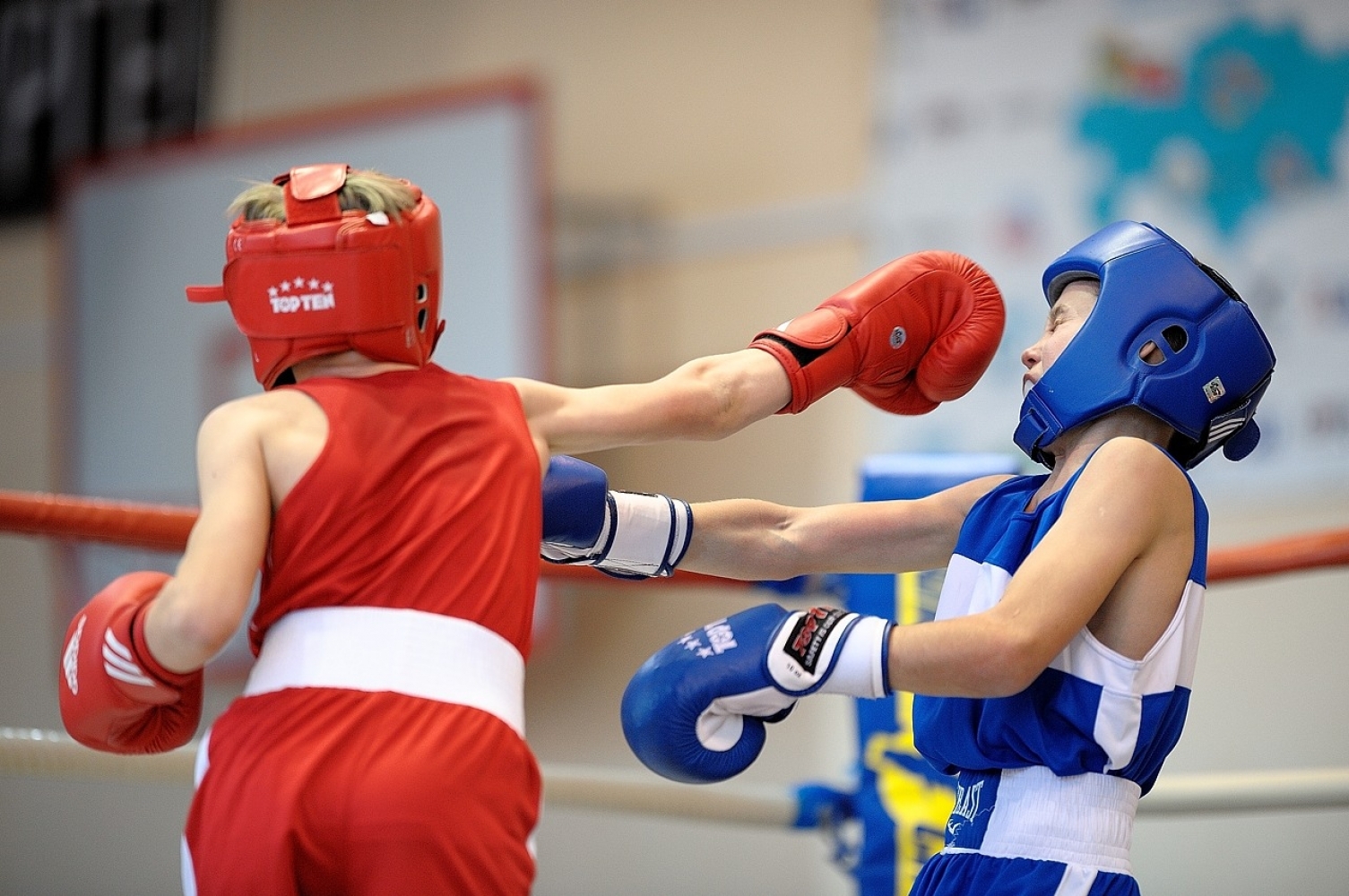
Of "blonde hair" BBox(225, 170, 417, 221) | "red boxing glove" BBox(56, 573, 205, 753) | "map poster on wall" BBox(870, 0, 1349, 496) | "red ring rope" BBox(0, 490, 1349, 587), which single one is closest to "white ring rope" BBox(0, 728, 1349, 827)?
"red ring rope" BBox(0, 490, 1349, 587)

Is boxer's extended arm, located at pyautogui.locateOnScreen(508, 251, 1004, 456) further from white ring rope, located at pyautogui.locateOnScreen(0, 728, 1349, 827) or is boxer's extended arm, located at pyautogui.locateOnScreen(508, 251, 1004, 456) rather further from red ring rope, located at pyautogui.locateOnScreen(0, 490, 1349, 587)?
white ring rope, located at pyautogui.locateOnScreen(0, 728, 1349, 827)

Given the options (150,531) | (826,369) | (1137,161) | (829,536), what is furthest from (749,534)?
(1137,161)

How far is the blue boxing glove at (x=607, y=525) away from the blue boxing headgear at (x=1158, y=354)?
416 mm

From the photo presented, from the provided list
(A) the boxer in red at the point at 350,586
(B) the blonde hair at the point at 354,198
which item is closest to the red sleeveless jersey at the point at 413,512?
(A) the boxer in red at the point at 350,586

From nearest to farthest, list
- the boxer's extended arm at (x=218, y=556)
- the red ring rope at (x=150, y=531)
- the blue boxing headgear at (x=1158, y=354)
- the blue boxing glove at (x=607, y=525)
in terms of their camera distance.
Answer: the boxer's extended arm at (x=218, y=556) < the blue boxing headgear at (x=1158, y=354) < the blue boxing glove at (x=607, y=525) < the red ring rope at (x=150, y=531)

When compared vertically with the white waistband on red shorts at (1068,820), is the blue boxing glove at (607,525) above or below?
above

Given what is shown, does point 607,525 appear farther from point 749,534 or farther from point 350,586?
point 350,586

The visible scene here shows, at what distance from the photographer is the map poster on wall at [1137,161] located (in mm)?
3482

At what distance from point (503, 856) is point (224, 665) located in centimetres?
372

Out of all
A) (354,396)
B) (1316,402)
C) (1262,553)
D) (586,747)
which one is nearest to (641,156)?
(586,747)

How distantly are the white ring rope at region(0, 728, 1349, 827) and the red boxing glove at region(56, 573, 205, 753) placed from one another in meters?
0.64

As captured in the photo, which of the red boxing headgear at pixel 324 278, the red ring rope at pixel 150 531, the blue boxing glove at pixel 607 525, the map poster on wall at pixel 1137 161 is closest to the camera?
the red boxing headgear at pixel 324 278

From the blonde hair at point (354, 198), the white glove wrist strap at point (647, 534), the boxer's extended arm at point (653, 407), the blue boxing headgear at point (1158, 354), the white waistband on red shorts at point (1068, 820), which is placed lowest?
the white waistband on red shorts at point (1068, 820)

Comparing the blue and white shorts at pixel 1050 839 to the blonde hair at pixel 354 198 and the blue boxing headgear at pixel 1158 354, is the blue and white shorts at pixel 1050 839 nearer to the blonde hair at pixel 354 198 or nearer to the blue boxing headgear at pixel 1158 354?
the blue boxing headgear at pixel 1158 354
